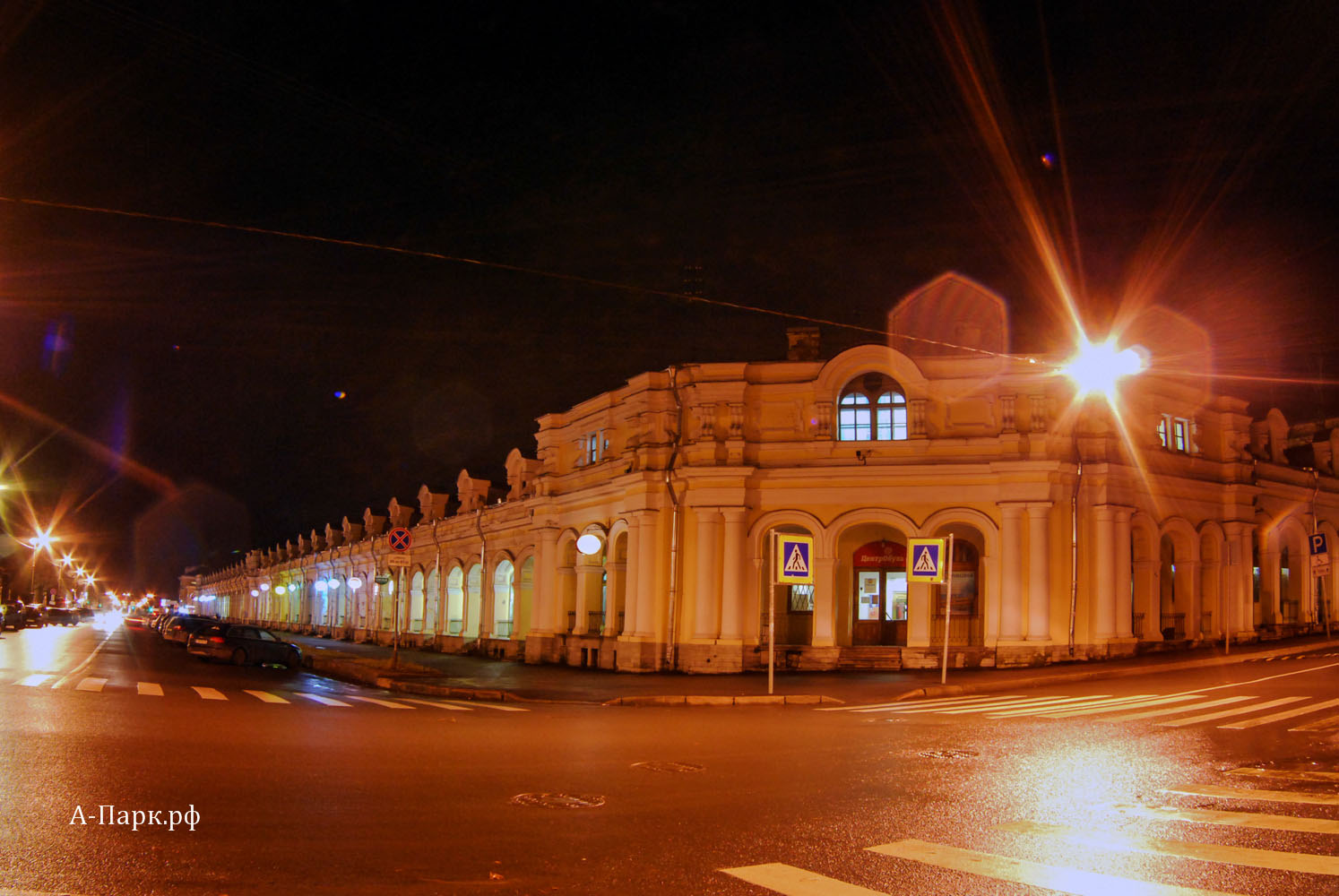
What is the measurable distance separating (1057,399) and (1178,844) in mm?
21846

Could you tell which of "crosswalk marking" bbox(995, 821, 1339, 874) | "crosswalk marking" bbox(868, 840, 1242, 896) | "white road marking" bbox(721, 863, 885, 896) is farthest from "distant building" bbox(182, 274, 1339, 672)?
"white road marking" bbox(721, 863, 885, 896)

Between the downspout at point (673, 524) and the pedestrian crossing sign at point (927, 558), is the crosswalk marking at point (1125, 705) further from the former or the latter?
the downspout at point (673, 524)

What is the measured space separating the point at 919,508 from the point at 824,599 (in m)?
3.58

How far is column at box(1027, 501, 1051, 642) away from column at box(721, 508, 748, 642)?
7587mm

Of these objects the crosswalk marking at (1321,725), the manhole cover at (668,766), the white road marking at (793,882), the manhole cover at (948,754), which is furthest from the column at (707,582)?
the white road marking at (793,882)

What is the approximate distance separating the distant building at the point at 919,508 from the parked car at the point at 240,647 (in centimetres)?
425

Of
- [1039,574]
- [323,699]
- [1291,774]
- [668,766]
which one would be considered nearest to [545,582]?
[1039,574]

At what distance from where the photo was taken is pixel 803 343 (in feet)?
109

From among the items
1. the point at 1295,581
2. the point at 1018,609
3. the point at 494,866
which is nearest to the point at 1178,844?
the point at 494,866

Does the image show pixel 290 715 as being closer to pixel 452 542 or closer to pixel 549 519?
pixel 549 519

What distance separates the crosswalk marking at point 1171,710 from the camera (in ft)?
48.2

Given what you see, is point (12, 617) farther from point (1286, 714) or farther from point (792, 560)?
point (1286, 714)

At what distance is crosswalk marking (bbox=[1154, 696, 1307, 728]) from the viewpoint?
45.8 ft

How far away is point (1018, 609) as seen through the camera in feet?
88.2
